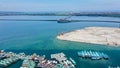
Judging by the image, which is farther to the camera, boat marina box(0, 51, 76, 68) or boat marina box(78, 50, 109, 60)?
boat marina box(78, 50, 109, 60)

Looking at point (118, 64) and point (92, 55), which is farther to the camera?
point (92, 55)

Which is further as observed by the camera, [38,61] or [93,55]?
[93,55]

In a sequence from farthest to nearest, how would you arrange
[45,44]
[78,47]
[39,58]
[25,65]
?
[45,44] → [78,47] → [39,58] → [25,65]

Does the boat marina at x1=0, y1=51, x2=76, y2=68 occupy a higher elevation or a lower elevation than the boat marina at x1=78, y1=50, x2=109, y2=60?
higher

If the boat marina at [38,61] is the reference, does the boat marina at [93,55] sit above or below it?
below

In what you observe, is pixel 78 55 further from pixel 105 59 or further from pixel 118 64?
pixel 118 64

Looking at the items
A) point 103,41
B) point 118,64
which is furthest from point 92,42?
point 118,64

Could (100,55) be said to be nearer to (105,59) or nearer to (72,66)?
(105,59)

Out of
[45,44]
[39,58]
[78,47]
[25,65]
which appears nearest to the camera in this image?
[25,65]

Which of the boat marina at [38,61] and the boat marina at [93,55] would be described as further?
the boat marina at [93,55]
